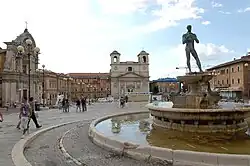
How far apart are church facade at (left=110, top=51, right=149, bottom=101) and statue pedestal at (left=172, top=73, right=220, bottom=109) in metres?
91.8

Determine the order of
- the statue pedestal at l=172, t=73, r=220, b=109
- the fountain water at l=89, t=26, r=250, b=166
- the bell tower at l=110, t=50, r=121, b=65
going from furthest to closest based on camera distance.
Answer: the bell tower at l=110, t=50, r=121, b=65, the statue pedestal at l=172, t=73, r=220, b=109, the fountain water at l=89, t=26, r=250, b=166

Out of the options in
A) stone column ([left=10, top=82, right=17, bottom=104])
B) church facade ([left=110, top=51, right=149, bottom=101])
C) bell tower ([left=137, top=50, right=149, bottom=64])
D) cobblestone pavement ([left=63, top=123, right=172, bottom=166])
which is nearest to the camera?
cobblestone pavement ([left=63, top=123, right=172, bottom=166])

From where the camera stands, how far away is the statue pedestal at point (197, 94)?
12.4 metres

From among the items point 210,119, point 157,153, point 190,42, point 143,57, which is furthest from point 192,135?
point 143,57

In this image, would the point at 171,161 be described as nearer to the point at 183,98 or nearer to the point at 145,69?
the point at 183,98

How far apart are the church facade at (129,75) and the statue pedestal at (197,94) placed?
91.8 meters

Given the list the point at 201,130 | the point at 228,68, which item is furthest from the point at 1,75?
the point at 228,68

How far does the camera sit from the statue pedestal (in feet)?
40.8

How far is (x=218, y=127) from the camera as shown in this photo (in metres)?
9.97

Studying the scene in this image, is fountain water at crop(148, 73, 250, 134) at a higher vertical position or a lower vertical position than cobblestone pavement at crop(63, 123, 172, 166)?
higher

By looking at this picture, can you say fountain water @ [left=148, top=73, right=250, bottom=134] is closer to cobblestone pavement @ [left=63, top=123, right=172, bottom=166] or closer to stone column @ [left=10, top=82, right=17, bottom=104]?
cobblestone pavement @ [left=63, top=123, right=172, bottom=166]

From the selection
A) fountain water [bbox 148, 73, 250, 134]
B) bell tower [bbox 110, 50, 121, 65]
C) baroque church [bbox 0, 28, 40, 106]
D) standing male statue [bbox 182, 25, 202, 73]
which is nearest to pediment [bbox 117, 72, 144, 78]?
bell tower [bbox 110, 50, 121, 65]

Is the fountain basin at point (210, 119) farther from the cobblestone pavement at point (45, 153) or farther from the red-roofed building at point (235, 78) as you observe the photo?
the red-roofed building at point (235, 78)

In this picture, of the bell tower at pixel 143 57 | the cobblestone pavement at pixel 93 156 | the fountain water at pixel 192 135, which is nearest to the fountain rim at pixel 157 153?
the fountain water at pixel 192 135
